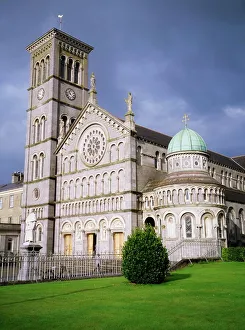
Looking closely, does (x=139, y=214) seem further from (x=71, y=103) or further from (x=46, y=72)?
(x=46, y=72)

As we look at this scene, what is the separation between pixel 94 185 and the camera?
1954 inches

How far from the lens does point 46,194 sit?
5553 cm

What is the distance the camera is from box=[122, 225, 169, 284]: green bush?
2161cm

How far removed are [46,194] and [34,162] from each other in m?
7.57

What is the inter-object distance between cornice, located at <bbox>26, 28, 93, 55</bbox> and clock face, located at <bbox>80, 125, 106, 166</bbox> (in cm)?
1957

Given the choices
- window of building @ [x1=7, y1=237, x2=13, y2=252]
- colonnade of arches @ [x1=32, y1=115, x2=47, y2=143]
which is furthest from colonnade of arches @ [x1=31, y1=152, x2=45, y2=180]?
window of building @ [x1=7, y1=237, x2=13, y2=252]

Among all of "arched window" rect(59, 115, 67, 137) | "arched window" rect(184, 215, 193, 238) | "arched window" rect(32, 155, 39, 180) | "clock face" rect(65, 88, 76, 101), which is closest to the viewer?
"arched window" rect(184, 215, 193, 238)

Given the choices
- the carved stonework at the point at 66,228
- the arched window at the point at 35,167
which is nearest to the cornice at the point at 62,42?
the arched window at the point at 35,167

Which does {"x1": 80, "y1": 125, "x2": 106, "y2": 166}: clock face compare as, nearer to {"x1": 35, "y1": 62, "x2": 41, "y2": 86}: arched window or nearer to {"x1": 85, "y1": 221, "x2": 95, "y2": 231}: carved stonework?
{"x1": 85, "y1": 221, "x2": 95, "y2": 231}: carved stonework

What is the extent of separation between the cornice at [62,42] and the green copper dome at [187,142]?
96.0ft

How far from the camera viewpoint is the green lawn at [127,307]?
36.9 feet

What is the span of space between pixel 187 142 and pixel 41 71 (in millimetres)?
32119

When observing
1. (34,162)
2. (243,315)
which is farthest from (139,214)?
(243,315)

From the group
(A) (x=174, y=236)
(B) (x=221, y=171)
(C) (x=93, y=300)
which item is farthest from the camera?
(B) (x=221, y=171)
